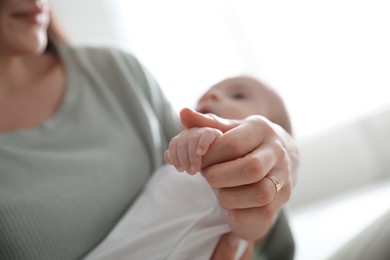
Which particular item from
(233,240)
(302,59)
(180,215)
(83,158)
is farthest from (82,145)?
(302,59)

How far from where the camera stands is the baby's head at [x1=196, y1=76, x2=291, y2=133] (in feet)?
2.41

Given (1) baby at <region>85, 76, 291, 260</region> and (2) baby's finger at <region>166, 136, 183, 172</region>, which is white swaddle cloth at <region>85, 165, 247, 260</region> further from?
(2) baby's finger at <region>166, 136, 183, 172</region>

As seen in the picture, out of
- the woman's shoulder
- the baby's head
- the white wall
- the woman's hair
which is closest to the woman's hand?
the baby's head

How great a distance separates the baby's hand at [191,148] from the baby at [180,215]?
7.5 inches

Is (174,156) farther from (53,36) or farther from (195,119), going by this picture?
(53,36)

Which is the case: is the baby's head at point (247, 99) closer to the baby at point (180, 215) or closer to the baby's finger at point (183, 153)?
the baby at point (180, 215)

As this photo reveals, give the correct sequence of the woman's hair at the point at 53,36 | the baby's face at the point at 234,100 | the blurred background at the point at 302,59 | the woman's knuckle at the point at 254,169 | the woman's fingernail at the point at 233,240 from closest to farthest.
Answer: the woman's knuckle at the point at 254,169 → the woman's fingernail at the point at 233,240 → the baby's face at the point at 234,100 → the woman's hair at the point at 53,36 → the blurred background at the point at 302,59

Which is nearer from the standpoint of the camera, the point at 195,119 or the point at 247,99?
the point at 195,119

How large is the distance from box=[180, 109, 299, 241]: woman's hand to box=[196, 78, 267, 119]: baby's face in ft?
0.64

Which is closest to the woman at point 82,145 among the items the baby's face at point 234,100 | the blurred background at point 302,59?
the baby's face at point 234,100

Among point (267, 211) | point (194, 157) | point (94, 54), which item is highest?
point (94, 54)

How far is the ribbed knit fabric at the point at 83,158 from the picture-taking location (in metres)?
0.63

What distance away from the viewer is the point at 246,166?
17.6 inches

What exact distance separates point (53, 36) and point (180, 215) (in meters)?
0.58
